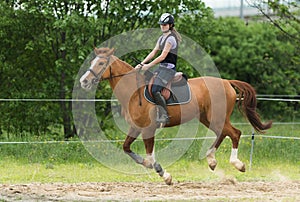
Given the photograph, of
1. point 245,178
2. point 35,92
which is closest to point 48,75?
point 35,92

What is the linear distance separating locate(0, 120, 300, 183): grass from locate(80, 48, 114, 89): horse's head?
1.78 m

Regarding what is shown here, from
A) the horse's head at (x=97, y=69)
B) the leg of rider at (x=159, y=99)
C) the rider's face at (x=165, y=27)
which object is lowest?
the leg of rider at (x=159, y=99)

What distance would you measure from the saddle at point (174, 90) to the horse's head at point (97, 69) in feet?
2.14

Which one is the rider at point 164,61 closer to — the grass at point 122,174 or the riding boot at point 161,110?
the riding boot at point 161,110

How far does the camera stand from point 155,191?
8.61m

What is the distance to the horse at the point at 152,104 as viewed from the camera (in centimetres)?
909

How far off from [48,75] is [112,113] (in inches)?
65.8

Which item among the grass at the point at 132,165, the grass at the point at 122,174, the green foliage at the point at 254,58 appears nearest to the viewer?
the grass at the point at 122,174

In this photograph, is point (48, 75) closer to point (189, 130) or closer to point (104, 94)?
point (104, 94)

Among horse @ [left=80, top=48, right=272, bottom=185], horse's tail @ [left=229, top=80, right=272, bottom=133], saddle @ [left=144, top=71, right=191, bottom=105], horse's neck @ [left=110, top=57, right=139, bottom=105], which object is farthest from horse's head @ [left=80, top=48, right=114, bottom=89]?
horse's tail @ [left=229, top=80, right=272, bottom=133]

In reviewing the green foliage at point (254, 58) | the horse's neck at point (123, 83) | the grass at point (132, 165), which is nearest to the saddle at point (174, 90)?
the horse's neck at point (123, 83)

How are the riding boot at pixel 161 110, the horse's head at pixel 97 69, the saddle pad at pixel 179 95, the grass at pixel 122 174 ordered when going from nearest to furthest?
the horse's head at pixel 97 69 → the riding boot at pixel 161 110 → the saddle pad at pixel 179 95 → the grass at pixel 122 174

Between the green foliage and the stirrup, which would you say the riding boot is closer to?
the stirrup

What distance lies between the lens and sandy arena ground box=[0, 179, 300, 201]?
7988mm
